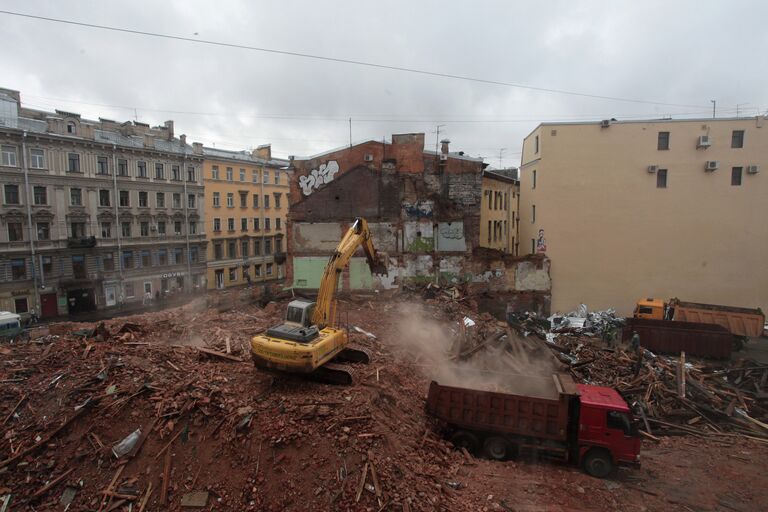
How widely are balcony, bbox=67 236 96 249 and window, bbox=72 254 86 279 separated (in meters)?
0.88

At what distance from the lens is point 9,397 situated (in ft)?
30.2

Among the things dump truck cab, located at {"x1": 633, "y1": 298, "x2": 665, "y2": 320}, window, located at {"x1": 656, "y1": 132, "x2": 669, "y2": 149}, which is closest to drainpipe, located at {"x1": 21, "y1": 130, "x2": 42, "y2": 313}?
dump truck cab, located at {"x1": 633, "y1": 298, "x2": 665, "y2": 320}

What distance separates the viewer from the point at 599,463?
9906mm

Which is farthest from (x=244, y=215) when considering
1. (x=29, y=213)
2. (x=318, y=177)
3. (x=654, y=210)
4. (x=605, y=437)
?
(x=605, y=437)

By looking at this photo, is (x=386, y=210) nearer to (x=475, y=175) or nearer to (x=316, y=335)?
(x=475, y=175)

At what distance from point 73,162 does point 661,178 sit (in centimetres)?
4058

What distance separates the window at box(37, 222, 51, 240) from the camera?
29.8 m

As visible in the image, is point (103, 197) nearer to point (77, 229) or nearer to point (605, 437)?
point (77, 229)

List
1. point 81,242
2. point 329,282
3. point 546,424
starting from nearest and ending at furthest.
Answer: point 546,424 < point 329,282 < point 81,242

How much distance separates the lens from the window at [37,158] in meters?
28.8

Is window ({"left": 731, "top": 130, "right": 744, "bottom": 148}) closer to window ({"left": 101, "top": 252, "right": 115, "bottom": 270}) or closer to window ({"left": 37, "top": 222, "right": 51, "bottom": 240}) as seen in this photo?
window ({"left": 101, "top": 252, "right": 115, "bottom": 270})

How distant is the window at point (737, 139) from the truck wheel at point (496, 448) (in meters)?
26.7

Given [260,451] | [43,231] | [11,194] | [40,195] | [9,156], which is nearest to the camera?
[260,451]

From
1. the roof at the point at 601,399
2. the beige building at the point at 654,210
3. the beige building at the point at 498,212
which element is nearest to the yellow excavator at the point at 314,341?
the roof at the point at 601,399
